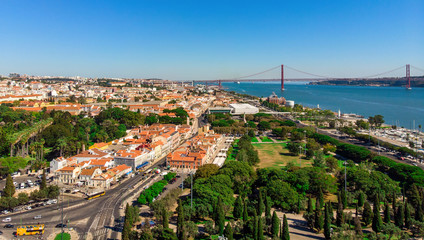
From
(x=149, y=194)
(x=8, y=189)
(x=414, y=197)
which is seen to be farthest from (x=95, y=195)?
(x=414, y=197)

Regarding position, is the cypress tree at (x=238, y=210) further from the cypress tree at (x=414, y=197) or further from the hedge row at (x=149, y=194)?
the cypress tree at (x=414, y=197)

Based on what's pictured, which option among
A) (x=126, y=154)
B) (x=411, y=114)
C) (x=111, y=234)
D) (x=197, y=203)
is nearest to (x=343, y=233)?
(x=197, y=203)

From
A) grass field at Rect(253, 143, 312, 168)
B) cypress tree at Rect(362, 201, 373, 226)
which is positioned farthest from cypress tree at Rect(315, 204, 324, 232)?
grass field at Rect(253, 143, 312, 168)

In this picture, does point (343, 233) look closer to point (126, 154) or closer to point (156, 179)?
point (156, 179)

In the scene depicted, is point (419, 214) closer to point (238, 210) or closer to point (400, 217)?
point (400, 217)

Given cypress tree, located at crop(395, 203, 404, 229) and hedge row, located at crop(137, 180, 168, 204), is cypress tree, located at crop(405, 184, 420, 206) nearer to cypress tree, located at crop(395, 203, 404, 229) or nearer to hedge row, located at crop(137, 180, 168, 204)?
cypress tree, located at crop(395, 203, 404, 229)

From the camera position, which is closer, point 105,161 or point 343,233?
point 343,233
